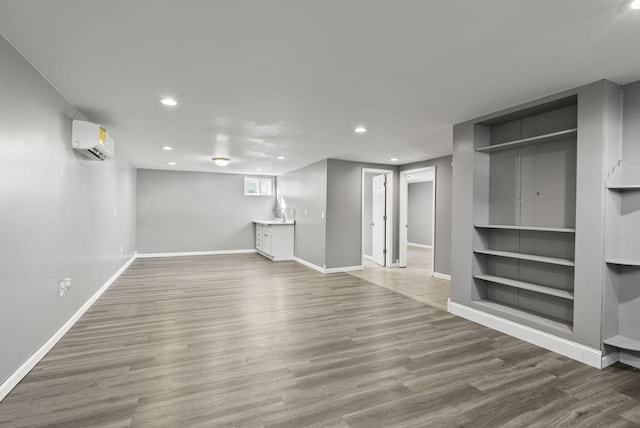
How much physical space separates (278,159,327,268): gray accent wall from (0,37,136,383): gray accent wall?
381cm

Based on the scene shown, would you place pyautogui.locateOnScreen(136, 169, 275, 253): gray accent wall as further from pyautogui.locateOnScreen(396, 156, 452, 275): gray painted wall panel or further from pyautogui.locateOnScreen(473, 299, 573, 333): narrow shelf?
pyautogui.locateOnScreen(473, 299, 573, 333): narrow shelf

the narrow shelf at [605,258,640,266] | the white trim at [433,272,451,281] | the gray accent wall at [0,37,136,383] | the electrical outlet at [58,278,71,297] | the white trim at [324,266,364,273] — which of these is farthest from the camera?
the white trim at [324,266,364,273]

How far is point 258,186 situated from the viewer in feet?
30.9

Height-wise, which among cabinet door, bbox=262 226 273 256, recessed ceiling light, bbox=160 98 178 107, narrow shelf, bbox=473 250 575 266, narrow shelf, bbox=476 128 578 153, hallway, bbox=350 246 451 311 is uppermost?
recessed ceiling light, bbox=160 98 178 107

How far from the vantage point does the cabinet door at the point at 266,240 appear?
25.6 ft

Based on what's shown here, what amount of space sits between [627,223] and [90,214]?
556cm

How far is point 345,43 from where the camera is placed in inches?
78.7

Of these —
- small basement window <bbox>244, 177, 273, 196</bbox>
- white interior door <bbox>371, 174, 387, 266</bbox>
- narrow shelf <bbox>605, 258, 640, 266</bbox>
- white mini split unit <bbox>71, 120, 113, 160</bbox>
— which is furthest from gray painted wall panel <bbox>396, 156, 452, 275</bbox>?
white mini split unit <bbox>71, 120, 113, 160</bbox>

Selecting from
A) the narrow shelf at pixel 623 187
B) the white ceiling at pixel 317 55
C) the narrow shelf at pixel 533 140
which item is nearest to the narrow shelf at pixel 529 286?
the narrow shelf at pixel 623 187

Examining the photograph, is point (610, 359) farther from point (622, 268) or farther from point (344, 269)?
point (344, 269)

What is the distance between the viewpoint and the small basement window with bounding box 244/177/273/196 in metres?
9.28

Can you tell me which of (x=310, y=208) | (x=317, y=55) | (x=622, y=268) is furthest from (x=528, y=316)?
(x=310, y=208)

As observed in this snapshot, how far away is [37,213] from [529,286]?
4.41 metres

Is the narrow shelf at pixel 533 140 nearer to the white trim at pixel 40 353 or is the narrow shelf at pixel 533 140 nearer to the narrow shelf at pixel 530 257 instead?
the narrow shelf at pixel 530 257
